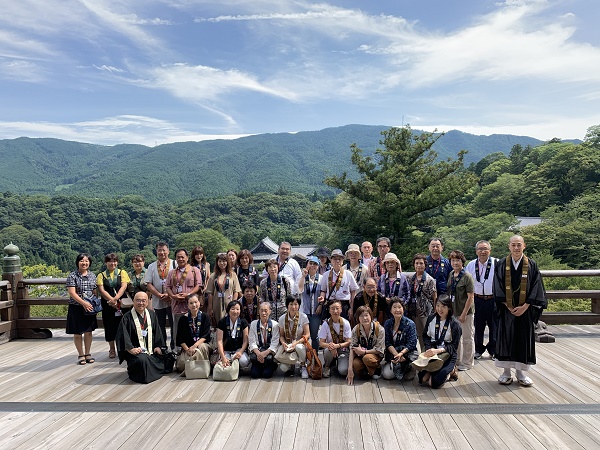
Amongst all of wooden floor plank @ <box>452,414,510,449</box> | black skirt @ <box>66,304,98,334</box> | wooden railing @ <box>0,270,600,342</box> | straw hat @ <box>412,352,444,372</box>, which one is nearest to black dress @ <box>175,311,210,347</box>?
black skirt @ <box>66,304,98,334</box>

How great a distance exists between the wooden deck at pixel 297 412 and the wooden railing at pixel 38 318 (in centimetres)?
161

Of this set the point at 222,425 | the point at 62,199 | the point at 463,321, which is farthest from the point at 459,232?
the point at 62,199

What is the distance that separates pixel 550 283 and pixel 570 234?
28.5 ft

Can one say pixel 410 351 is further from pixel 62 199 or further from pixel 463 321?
pixel 62 199

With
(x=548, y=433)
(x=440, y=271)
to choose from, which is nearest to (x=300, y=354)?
(x=440, y=271)

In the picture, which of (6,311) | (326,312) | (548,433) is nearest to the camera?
(548,433)

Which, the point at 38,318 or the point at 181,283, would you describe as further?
the point at 38,318

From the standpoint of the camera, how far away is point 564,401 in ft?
14.8

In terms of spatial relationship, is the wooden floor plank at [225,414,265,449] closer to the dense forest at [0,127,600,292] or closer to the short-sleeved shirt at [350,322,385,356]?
the short-sleeved shirt at [350,322,385,356]

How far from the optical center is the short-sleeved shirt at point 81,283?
6.00 metres

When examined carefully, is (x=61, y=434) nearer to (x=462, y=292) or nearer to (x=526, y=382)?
(x=462, y=292)

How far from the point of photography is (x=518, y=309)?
16.2ft

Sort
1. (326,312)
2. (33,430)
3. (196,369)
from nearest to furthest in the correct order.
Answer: (33,430) → (196,369) → (326,312)

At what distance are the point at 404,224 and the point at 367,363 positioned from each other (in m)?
17.2
